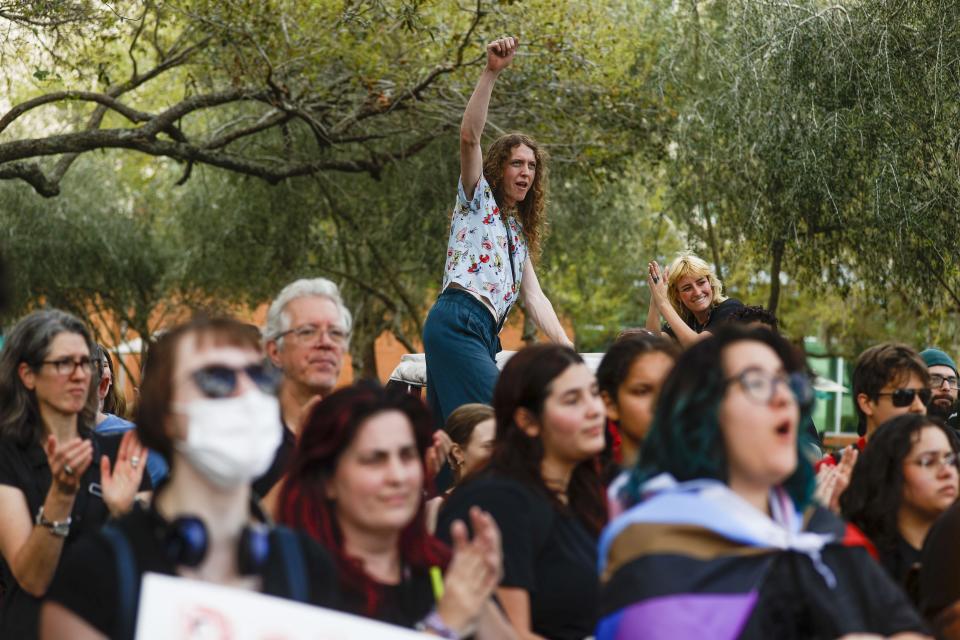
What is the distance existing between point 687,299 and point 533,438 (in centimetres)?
367

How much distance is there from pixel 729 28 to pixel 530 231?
8187 mm

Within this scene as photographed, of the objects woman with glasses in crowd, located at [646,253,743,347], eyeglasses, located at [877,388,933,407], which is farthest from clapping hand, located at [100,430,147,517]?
woman with glasses in crowd, located at [646,253,743,347]

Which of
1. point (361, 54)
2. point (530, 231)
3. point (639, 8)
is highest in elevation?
point (639, 8)

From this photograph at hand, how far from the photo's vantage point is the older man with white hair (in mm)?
5184

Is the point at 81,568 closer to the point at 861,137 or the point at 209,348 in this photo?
the point at 209,348

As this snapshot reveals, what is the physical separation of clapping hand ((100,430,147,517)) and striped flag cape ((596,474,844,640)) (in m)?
1.77

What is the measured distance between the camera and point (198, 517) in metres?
3.25

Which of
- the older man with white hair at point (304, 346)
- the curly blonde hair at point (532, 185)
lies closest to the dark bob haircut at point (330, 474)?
the older man with white hair at point (304, 346)

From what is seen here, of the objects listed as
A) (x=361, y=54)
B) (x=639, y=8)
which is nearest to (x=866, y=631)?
(x=361, y=54)

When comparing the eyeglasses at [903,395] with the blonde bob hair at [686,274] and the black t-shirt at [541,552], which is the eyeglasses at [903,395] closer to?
the blonde bob hair at [686,274]

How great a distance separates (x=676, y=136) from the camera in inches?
612

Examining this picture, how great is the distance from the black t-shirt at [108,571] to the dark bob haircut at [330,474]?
38 centimetres

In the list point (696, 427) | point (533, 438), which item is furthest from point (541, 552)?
point (696, 427)

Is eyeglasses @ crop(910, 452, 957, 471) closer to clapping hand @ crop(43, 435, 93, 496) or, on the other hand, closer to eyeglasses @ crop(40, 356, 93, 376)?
clapping hand @ crop(43, 435, 93, 496)
